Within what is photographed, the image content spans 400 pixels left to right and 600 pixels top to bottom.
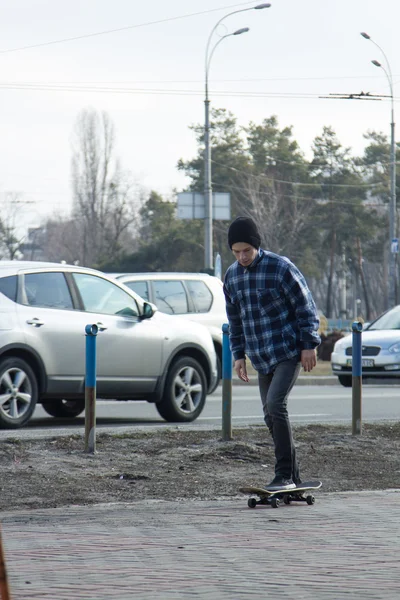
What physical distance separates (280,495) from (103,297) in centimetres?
591

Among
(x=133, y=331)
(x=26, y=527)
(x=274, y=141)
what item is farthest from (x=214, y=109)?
(x=26, y=527)

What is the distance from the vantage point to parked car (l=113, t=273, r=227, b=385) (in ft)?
57.8

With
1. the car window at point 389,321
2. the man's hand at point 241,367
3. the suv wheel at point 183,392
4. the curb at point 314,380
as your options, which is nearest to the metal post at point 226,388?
the man's hand at point 241,367

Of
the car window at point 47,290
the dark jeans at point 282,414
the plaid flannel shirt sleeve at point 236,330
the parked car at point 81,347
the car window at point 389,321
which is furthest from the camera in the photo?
the car window at point 389,321

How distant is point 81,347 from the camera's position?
12.5 meters

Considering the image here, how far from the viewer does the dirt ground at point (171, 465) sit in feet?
26.3

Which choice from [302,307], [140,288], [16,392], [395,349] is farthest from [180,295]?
[302,307]

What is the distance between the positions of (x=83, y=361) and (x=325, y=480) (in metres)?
4.35

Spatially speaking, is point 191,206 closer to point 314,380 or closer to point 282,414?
point 314,380

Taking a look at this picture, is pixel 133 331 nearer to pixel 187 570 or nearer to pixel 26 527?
pixel 26 527

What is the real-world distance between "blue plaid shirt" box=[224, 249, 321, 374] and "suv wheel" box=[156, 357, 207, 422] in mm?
5653

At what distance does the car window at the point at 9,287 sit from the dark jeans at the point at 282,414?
16.6ft

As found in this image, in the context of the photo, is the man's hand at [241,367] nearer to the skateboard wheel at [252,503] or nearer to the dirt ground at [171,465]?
the dirt ground at [171,465]

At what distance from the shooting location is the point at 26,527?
6559mm
